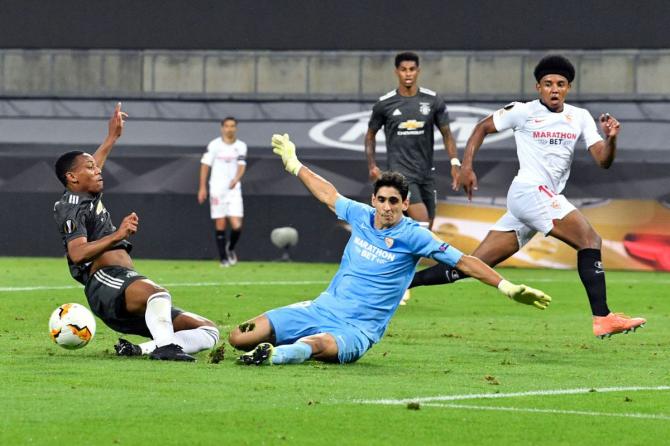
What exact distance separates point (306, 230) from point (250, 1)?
5.07 meters

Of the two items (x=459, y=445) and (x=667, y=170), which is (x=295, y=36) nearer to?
(x=667, y=170)

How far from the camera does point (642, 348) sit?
1206cm

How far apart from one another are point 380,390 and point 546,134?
4130 mm

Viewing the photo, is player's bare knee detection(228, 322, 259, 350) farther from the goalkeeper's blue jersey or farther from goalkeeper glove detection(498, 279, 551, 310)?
goalkeeper glove detection(498, 279, 551, 310)

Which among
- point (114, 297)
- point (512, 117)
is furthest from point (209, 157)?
point (114, 297)

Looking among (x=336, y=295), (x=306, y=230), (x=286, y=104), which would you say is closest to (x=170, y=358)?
(x=336, y=295)

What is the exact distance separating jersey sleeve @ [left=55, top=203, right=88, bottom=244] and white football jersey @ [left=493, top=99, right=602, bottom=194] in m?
3.72

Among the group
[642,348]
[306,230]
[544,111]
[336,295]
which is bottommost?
[306,230]

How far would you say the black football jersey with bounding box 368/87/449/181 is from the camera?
639 inches

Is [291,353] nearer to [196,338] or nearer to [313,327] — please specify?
[313,327]

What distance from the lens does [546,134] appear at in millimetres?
12211

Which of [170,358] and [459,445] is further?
[170,358]

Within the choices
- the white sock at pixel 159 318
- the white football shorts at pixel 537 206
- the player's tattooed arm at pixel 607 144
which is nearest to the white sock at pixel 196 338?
the white sock at pixel 159 318

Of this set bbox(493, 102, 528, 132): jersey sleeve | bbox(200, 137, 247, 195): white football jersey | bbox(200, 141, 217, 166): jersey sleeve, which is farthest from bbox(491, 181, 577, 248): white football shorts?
bbox(200, 141, 217, 166): jersey sleeve
